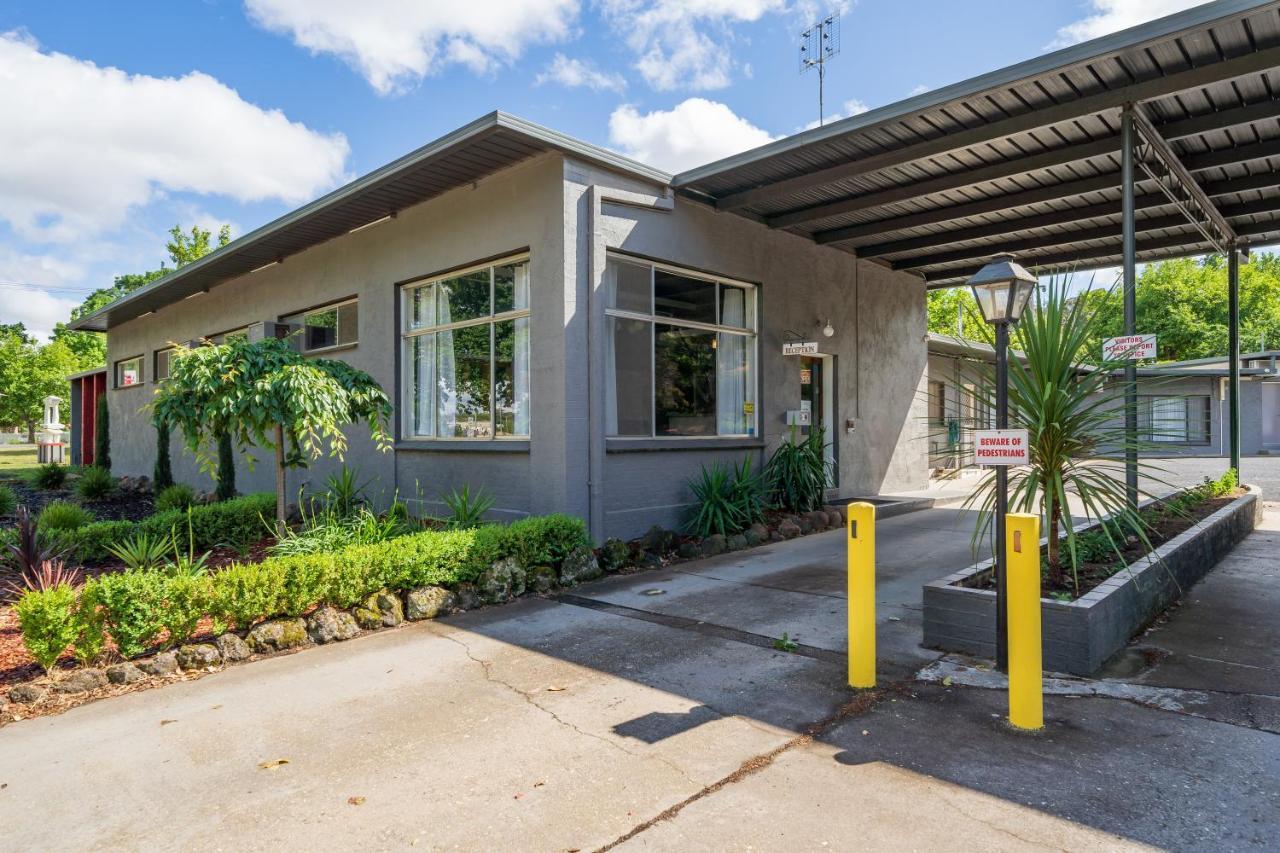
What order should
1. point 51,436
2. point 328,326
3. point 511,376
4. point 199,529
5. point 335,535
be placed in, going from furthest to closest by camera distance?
point 51,436
point 328,326
point 511,376
point 199,529
point 335,535

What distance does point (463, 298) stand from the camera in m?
8.98

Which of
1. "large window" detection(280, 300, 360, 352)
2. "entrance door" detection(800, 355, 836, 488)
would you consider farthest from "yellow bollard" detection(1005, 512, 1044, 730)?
"large window" detection(280, 300, 360, 352)

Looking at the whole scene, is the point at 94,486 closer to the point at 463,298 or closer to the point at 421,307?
the point at 421,307

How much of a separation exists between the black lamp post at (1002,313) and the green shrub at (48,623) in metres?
5.36

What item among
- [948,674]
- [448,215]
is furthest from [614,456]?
[948,674]

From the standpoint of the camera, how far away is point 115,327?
61.1ft

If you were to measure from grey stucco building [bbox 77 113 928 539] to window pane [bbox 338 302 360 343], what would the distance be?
43 mm

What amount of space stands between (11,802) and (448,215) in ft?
23.4

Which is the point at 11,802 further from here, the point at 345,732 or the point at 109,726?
the point at 345,732

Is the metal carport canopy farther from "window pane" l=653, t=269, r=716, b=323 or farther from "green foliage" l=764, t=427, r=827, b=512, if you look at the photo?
"green foliage" l=764, t=427, r=827, b=512

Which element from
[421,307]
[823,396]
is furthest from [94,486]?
[823,396]

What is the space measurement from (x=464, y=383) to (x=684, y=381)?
2692 millimetres

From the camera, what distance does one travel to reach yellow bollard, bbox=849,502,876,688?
3986 mm

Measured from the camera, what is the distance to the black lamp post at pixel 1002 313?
4188 millimetres
